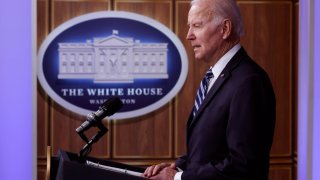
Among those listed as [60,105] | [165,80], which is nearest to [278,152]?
[165,80]

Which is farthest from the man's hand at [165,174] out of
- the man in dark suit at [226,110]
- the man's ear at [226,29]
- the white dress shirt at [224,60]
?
the man's ear at [226,29]

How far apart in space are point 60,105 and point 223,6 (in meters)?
2.78

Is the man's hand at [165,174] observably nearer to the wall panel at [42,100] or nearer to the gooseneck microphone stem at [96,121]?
the gooseneck microphone stem at [96,121]

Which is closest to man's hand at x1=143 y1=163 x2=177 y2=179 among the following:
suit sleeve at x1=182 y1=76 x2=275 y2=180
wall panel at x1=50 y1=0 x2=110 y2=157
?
Answer: suit sleeve at x1=182 y1=76 x2=275 y2=180

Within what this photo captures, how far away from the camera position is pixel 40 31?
4527 mm

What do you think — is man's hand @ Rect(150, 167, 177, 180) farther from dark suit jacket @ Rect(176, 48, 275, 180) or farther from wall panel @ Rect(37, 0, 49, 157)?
wall panel @ Rect(37, 0, 49, 157)

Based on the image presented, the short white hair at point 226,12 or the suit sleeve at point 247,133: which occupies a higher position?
the short white hair at point 226,12

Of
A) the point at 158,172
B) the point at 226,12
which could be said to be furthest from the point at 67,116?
the point at 226,12

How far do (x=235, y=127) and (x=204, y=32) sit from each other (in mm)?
390

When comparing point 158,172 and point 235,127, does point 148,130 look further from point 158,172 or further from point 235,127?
point 235,127

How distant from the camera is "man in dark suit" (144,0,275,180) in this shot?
1.82 metres

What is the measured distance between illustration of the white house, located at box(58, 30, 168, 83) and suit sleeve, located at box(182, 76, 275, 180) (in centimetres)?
279

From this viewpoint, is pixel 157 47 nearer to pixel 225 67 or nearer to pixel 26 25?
pixel 26 25

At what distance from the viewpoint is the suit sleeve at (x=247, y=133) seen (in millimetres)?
1807
